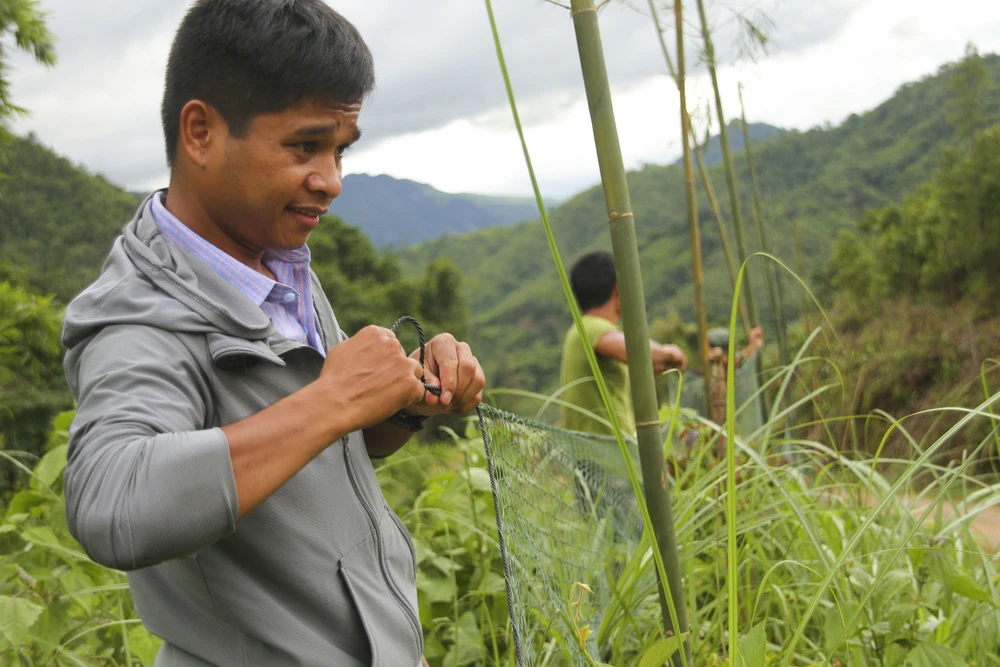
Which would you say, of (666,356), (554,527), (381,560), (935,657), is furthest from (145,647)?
(666,356)

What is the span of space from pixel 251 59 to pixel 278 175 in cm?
12

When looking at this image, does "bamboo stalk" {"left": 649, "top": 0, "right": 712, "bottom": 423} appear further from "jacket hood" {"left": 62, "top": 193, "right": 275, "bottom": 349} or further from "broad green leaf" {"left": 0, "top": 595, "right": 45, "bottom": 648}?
"broad green leaf" {"left": 0, "top": 595, "right": 45, "bottom": 648}

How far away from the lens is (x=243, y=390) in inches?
Answer: 34.4

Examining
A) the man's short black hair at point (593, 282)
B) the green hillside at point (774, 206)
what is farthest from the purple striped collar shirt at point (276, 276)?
the green hillside at point (774, 206)

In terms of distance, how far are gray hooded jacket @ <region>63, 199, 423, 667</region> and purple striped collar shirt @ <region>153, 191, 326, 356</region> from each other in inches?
0.8

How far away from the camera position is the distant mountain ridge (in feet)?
234

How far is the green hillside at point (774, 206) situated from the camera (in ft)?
81.0

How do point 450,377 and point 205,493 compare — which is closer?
point 205,493

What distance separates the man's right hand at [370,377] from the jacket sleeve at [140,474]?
124 millimetres

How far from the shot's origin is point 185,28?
0.96m

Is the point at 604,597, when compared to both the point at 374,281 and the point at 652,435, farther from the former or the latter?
the point at 374,281

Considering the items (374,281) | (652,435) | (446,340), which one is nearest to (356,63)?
(446,340)

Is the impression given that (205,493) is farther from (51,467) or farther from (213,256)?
(51,467)

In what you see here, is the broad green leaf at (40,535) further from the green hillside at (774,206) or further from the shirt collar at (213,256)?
the green hillside at (774,206)
